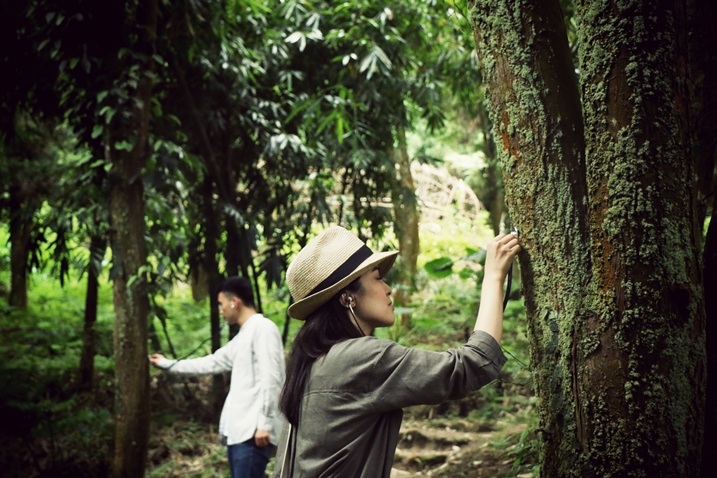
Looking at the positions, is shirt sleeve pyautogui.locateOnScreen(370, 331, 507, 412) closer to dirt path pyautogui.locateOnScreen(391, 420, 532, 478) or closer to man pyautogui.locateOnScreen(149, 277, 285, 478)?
man pyautogui.locateOnScreen(149, 277, 285, 478)

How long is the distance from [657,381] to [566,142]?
2.31 feet

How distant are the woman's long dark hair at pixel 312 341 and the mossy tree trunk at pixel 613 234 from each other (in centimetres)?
63

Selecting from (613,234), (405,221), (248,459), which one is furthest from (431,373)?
(405,221)

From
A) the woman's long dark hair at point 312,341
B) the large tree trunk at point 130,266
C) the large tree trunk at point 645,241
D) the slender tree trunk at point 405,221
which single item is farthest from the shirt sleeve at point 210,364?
the slender tree trunk at point 405,221

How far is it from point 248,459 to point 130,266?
6.36 ft

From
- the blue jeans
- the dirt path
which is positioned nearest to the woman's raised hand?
the blue jeans

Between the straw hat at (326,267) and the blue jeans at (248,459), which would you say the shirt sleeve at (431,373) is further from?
the blue jeans at (248,459)

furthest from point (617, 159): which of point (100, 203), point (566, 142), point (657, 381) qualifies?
point (100, 203)

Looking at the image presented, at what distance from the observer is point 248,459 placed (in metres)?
3.63

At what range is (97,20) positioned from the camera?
4629 millimetres

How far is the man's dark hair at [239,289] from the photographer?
4.02 meters

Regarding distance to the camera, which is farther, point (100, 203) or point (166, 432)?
point (166, 432)

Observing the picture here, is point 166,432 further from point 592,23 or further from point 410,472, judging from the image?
point 592,23

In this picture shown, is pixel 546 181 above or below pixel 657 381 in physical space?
above
